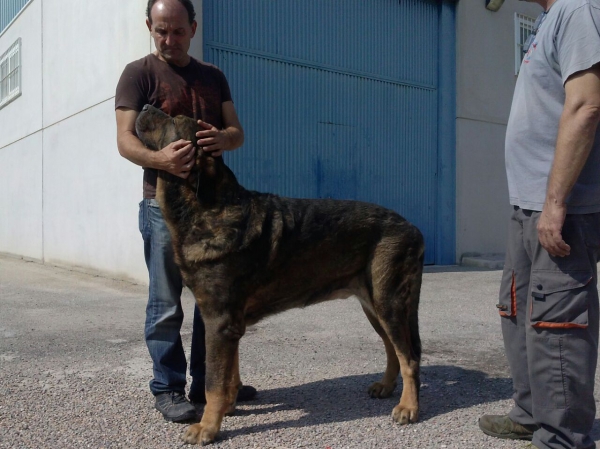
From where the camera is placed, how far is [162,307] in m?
3.61

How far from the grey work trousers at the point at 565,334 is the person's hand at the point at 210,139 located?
1797 millimetres

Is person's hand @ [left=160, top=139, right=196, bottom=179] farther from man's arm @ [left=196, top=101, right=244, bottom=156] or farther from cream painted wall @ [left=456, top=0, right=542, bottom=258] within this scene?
cream painted wall @ [left=456, top=0, right=542, bottom=258]

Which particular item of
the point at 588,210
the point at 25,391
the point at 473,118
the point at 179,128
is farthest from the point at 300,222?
the point at 473,118

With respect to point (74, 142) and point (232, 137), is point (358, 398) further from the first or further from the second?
point (74, 142)

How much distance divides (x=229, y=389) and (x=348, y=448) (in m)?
0.76

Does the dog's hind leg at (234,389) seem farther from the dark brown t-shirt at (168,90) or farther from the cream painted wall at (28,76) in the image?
the cream painted wall at (28,76)

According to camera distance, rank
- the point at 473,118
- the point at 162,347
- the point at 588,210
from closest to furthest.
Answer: the point at 588,210
the point at 162,347
the point at 473,118

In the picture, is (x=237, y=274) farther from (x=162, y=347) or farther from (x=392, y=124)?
(x=392, y=124)

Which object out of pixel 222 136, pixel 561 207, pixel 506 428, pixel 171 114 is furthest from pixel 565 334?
pixel 171 114

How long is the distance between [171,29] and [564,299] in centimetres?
266

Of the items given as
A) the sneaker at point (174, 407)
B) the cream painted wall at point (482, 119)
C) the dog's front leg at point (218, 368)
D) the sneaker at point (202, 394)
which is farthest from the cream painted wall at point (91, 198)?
the cream painted wall at point (482, 119)

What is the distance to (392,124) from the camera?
455 inches

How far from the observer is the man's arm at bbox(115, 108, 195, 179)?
326cm

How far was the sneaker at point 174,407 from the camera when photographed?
3.51m
